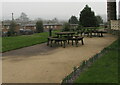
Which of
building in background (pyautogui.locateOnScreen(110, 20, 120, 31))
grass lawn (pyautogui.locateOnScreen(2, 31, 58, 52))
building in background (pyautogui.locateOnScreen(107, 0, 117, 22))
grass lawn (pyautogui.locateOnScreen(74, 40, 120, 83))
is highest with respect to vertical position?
building in background (pyautogui.locateOnScreen(107, 0, 117, 22))

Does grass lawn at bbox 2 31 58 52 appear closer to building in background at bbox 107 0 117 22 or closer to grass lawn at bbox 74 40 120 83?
grass lawn at bbox 74 40 120 83

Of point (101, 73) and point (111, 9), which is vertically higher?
point (111, 9)

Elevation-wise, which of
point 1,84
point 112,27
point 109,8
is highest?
point 109,8

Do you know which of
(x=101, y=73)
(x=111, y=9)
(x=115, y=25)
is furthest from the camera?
(x=111, y=9)

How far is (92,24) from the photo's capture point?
1273 inches

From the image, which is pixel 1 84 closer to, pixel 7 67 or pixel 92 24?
pixel 7 67

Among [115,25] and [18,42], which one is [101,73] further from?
[115,25]

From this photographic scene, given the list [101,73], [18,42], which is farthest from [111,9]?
[101,73]

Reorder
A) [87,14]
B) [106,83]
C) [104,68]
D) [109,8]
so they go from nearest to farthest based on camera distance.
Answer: [106,83]
[104,68]
[109,8]
[87,14]

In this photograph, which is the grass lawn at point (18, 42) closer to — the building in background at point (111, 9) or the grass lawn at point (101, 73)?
the grass lawn at point (101, 73)

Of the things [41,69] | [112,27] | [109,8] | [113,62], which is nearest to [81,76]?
[41,69]

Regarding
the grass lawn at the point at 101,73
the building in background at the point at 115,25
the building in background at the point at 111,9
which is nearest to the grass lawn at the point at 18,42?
the grass lawn at the point at 101,73

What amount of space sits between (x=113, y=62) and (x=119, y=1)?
2027 centimetres

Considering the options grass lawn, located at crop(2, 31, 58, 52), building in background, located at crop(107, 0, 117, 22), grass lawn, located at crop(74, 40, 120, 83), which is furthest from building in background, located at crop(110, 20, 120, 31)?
grass lawn, located at crop(74, 40, 120, 83)
